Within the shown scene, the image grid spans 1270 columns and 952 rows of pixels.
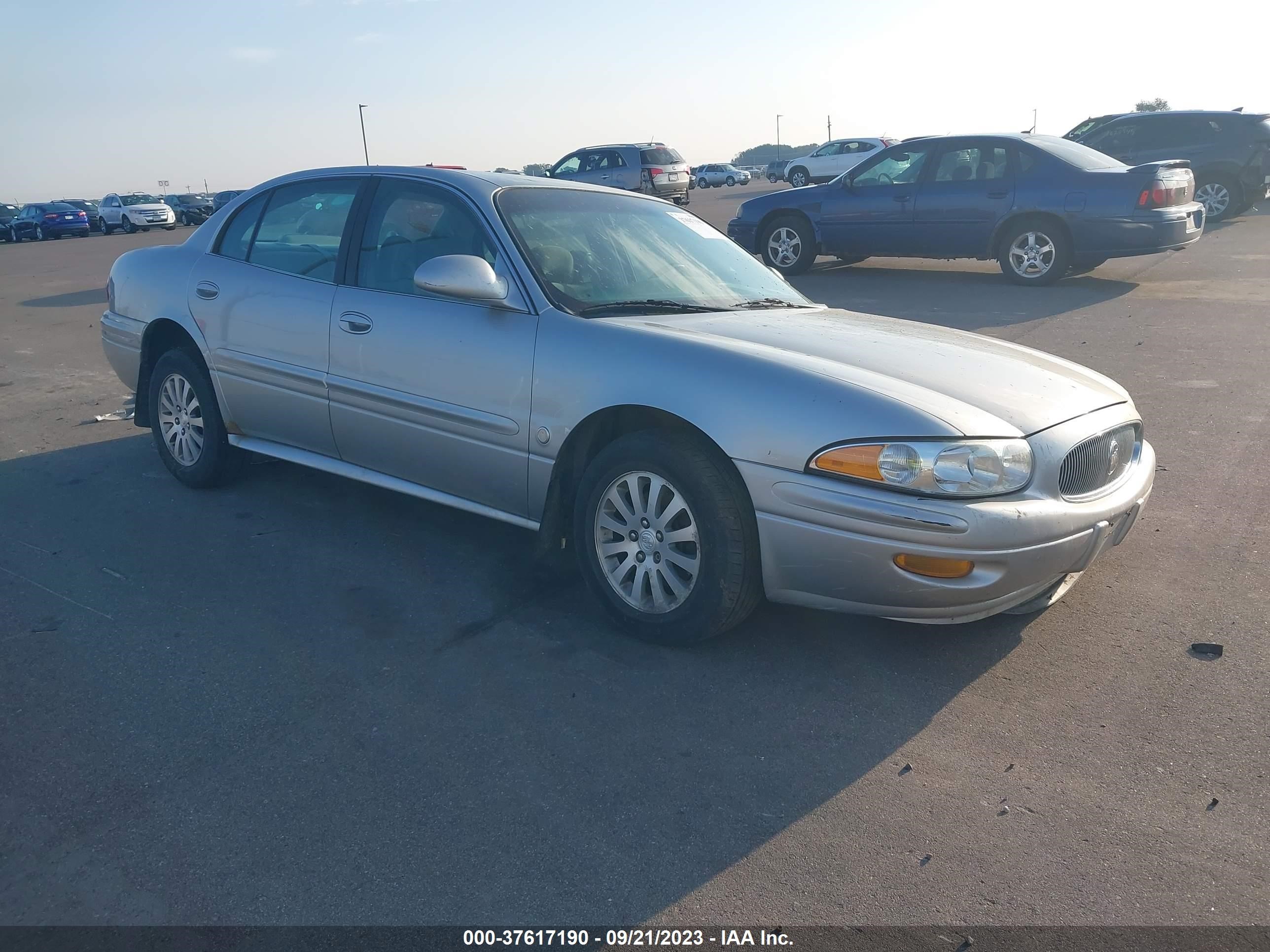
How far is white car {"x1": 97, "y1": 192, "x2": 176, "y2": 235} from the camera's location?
40.2 m

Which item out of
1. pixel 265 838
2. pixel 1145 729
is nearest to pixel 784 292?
pixel 1145 729

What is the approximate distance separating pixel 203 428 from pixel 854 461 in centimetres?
353

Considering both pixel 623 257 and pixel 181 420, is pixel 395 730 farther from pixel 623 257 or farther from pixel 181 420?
pixel 181 420

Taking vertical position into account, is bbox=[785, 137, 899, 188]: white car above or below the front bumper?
above

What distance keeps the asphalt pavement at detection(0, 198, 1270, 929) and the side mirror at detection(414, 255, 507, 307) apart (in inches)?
11.1

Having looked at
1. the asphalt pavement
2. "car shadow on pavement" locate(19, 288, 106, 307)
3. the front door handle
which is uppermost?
the front door handle

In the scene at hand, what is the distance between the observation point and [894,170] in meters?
12.5

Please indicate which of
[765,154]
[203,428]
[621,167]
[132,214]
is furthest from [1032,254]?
[765,154]

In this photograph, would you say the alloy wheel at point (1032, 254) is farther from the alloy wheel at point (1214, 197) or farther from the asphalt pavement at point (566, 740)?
the alloy wheel at point (1214, 197)

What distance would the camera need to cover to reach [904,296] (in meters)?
11.5

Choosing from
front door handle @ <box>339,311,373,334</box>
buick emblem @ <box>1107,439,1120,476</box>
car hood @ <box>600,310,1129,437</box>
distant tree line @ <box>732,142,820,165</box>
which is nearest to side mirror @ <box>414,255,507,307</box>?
car hood @ <box>600,310,1129,437</box>

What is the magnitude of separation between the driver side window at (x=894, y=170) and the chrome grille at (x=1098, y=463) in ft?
30.0

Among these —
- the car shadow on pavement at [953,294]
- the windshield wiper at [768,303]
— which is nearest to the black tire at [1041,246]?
the car shadow on pavement at [953,294]

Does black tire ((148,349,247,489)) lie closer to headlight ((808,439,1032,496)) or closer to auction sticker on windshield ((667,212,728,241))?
auction sticker on windshield ((667,212,728,241))
